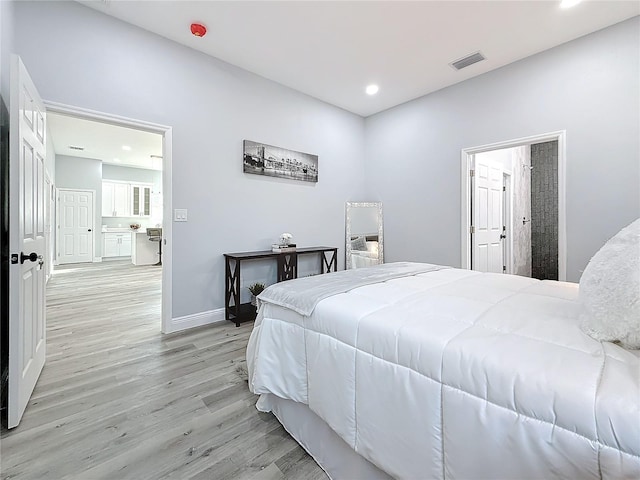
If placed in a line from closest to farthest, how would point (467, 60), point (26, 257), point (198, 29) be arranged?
point (26, 257) → point (198, 29) → point (467, 60)

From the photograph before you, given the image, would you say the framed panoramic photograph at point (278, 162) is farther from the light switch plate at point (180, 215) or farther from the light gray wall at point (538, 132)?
the light gray wall at point (538, 132)

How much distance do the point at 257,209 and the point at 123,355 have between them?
200 centimetres

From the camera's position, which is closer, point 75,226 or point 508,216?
point 508,216

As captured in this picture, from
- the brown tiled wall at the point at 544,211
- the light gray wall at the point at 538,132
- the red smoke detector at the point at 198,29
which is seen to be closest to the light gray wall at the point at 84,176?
the red smoke detector at the point at 198,29

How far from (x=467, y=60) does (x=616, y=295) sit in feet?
10.7

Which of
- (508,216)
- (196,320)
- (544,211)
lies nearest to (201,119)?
(196,320)

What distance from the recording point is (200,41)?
9.52 feet

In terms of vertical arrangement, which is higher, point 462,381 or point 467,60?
point 467,60

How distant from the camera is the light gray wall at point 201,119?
92.7 inches

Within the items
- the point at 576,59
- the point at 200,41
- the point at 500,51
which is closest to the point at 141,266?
the point at 200,41

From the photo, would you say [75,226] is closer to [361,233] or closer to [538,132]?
[361,233]

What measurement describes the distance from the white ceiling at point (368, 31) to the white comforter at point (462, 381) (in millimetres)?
2421

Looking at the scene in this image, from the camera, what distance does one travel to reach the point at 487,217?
158 inches

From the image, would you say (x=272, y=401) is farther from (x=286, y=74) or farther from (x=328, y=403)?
(x=286, y=74)
